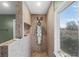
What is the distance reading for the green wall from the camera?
6.49 meters

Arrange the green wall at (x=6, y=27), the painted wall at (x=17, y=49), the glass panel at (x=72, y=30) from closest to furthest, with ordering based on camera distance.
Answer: the glass panel at (x=72, y=30) → the painted wall at (x=17, y=49) → the green wall at (x=6, y=27)

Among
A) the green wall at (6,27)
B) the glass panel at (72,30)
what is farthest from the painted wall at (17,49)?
Result: the green wall at (6,27)

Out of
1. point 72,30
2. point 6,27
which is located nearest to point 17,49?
point 72,30

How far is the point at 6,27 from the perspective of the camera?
656 cm

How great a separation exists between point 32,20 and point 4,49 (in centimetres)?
521

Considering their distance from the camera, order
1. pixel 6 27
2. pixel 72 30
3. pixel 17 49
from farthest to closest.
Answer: pixel 6 27 → pixel 17 49 → pixel 72 30

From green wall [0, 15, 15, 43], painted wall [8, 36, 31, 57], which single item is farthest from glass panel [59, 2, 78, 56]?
green wall [0, 15, 15, 43]

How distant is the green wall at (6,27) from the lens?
256 inches

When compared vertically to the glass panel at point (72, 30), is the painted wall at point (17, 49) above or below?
below

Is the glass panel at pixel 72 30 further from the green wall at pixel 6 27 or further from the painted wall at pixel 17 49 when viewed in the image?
the green wall at pixel 6 27

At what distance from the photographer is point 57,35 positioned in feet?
11.6

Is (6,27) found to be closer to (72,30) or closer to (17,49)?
(17,49)

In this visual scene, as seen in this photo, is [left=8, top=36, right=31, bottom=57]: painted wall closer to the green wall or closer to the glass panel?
the glass panel

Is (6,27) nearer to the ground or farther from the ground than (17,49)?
farther from the ground
